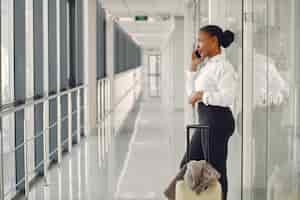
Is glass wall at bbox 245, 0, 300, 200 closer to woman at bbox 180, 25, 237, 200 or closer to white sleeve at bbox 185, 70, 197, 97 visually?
woman at bbox 180, 25, 237, 200

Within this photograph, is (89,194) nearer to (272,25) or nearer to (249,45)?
(249,45)

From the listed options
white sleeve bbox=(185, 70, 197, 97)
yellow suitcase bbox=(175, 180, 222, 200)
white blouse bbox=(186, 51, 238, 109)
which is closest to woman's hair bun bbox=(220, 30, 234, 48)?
white blouse bbox=(186, 51, 238, 109)

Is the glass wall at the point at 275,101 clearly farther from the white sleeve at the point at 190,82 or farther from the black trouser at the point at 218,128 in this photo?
the white sleeve at the point at 190,82

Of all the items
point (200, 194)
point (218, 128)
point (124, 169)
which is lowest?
point (124, 169)

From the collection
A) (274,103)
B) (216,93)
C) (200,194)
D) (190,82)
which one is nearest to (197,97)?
(216,93)

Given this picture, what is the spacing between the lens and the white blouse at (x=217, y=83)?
180 inches

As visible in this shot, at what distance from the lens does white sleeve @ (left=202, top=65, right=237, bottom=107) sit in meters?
4.57

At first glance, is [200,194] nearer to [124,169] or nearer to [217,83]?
[217,83]

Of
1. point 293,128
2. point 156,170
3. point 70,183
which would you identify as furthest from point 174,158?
point 293,128

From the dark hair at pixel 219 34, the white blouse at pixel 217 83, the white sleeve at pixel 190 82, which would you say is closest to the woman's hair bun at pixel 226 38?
the dark hair at pixel 219 34

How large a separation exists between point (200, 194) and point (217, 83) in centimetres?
90

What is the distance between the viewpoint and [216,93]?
459cm

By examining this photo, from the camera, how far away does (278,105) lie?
12.0ft

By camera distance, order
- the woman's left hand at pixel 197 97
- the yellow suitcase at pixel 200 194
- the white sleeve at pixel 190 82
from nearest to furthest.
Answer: the yellow suitcase at pixel 200 194 → the woman's left hand at pixel 197 97 → the white sleeve at pixel 190 82
